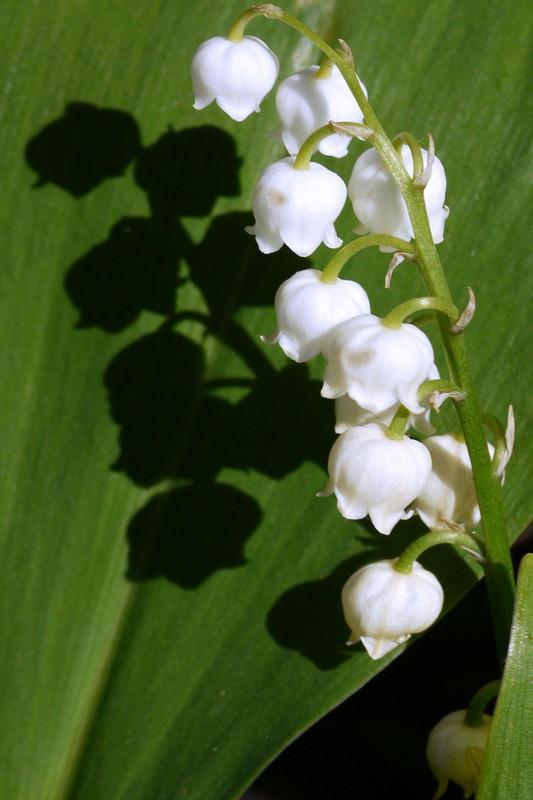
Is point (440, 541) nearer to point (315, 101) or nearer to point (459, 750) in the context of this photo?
point (459, 750)

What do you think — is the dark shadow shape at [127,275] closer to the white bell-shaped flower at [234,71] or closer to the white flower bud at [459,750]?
the white bell-shaped flower at [234,71]

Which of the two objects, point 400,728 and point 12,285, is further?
point 400,728

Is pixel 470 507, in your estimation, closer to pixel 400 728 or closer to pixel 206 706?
pixel 206 706

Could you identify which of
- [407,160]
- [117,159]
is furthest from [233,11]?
[407,160]

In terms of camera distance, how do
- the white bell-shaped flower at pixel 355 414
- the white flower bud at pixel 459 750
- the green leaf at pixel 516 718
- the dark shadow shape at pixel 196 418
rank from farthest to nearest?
1. the dark shadow shape at pixel 196 418
2. the white flower bud at pixel 459 750
3. the white bell-shaped flower at pixel 355 414
4. the green leaf at pixel 516 718

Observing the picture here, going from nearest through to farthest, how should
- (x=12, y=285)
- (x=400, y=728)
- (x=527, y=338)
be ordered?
(x=527, y=338) < (x=12, y=285) < (x=400, y=728)

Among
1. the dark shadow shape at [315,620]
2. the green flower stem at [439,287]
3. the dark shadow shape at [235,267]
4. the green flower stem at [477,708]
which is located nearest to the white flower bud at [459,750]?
the green flower stem at [477,708]
